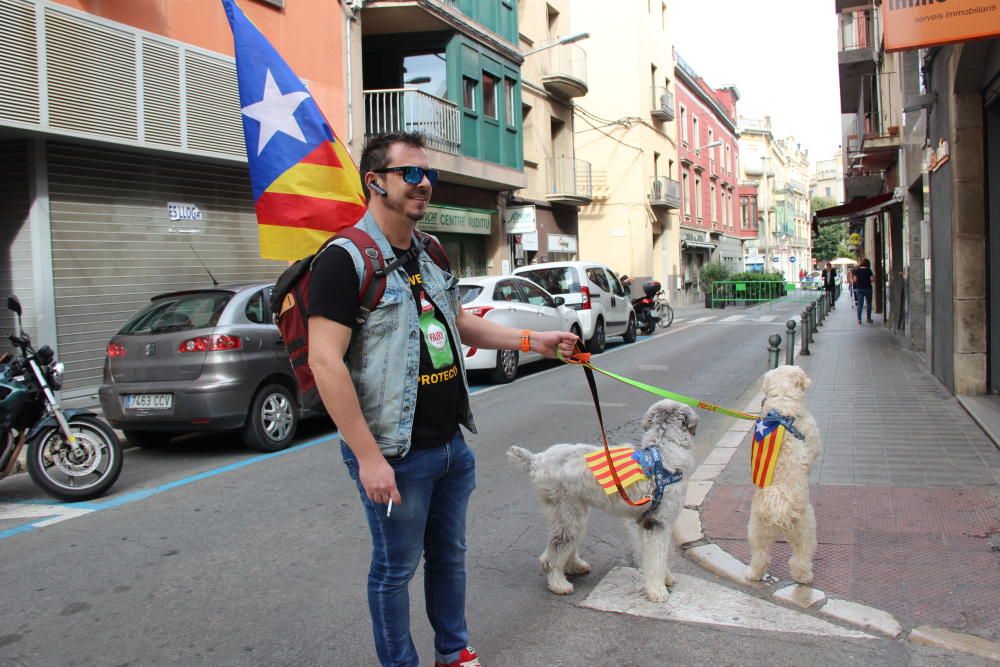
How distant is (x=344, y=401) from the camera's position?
237cm

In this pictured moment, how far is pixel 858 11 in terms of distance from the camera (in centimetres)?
2006

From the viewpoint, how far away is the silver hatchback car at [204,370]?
24.2 ft

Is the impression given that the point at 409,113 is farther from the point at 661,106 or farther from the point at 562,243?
the point at 661,106

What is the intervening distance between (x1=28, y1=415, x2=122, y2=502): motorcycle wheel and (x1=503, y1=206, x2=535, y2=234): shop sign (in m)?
18.1

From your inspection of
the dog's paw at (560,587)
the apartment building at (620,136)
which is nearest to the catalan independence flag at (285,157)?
the dog's paw at (560,587)

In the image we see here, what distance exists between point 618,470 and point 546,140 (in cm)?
2391

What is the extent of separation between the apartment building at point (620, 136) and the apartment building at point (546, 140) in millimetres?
5945

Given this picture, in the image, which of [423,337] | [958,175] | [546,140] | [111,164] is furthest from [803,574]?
[546,140]

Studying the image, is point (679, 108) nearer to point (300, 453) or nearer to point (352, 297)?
point (300, 453)

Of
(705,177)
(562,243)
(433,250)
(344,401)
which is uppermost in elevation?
(705,177)

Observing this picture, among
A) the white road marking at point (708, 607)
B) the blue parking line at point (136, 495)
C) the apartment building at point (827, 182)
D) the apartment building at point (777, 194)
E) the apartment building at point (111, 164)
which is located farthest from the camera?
the apartment building at point (827, 182)

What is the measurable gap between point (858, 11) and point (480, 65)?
964cm

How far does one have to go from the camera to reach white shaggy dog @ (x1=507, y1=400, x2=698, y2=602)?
12.4ft

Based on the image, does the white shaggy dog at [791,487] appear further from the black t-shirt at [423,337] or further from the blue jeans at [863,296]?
the blue jeans at [863,296]
